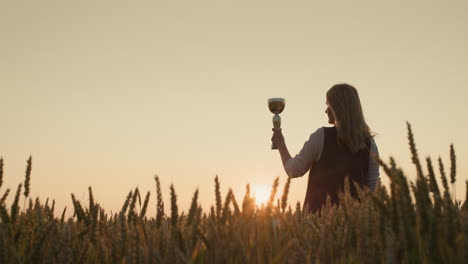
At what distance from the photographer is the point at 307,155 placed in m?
5.68

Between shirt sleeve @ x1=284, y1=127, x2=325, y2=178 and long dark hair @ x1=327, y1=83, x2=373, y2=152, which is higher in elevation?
long dark hair @ x1=327, y1=83, x2=373, y2=152

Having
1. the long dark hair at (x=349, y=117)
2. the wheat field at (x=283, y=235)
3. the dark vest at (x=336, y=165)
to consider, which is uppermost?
the long dark hair at (x=349, y=117)

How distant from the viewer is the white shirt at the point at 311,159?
5.66 meters

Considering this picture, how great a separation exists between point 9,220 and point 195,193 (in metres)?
0.71

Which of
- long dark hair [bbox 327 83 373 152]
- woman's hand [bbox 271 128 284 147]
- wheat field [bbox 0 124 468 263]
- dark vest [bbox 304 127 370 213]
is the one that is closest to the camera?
wheat field [bbox 0 124 468 263]

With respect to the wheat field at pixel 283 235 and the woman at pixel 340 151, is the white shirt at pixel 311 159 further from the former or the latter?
the wheat field at pixel 283 235

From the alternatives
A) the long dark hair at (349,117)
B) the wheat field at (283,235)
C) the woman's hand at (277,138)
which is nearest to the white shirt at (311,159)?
the long dark hair at (349,117)

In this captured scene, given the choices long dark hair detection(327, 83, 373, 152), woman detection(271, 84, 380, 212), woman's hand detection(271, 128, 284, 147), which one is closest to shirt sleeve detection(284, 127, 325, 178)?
woman detection(271, 84, 380, 212)

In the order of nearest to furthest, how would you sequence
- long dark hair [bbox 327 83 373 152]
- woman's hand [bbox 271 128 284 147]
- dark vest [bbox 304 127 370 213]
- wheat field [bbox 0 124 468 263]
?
1. wheat field [bbox 0 124 468 263]
2. long dark hair [bbox 327 83 373 152]
3. dark vest [bbox 304 127 370 213]
4. woman's hand [bbox 271 128 284 147]

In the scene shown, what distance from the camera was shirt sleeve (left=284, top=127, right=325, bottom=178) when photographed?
5656mm

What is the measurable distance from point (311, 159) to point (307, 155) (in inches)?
3.1

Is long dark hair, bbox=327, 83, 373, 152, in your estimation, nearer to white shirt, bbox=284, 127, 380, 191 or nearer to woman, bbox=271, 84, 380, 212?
woman, bbox=271, 84, 380, 212

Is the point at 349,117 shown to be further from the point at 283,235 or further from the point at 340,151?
the point at 283,235

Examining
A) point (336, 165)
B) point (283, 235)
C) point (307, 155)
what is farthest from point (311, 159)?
point (283, 235)
